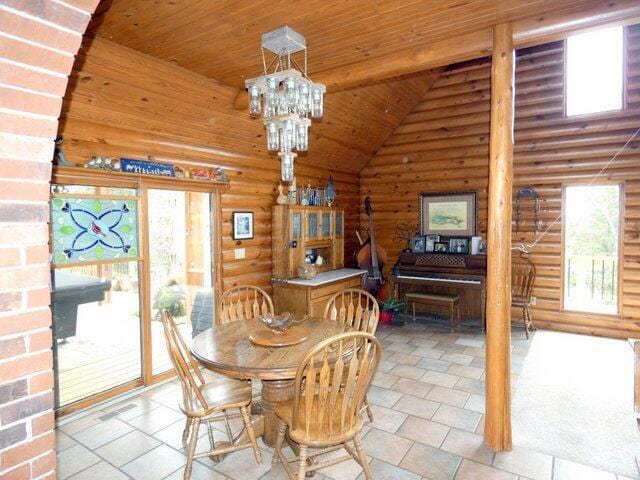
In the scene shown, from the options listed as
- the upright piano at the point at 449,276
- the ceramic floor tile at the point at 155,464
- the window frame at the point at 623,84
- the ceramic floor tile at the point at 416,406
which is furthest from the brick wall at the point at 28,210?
the window frame at the point at 623,84

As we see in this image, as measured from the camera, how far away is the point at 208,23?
261cm

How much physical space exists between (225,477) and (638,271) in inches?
206

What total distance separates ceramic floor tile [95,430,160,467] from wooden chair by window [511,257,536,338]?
4469mm

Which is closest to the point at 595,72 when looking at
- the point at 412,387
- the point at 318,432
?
the point at 412,387

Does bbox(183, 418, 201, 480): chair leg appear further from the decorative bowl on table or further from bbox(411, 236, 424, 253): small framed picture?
bbox(411, 236, 424, 253): small framed picture

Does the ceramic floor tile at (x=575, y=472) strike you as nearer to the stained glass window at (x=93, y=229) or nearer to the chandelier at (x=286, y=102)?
the chandelier at (x=286, y=102)

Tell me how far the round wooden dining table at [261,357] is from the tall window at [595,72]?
461 cm

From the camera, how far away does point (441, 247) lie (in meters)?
5.67

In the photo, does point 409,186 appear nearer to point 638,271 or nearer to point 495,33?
point 638,271

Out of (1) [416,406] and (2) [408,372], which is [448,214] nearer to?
(2) [408,372]

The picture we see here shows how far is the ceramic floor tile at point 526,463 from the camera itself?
231 cm

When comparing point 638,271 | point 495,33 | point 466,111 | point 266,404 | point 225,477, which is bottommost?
point 225,477

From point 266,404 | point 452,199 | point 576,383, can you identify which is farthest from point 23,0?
point 452,199

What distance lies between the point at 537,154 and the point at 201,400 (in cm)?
521
